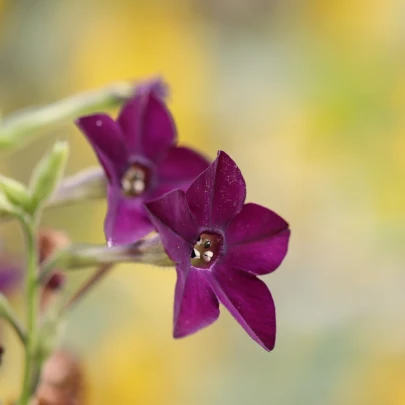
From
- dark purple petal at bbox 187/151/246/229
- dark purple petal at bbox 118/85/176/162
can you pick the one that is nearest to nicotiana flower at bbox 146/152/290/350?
dark purple petal at bbox 187/151/246/229

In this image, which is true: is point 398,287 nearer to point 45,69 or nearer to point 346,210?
point 346,210

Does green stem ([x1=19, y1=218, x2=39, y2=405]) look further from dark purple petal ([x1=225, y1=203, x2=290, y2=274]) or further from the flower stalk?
dark purple petal ([x1=225, y1=203, x2=290, y2=274])

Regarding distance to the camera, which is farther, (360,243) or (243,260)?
(360,243)

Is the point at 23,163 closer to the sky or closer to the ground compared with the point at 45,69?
closer to the ground

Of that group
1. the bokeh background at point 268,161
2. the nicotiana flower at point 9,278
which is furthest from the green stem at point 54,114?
the bokeh background at point 268,161

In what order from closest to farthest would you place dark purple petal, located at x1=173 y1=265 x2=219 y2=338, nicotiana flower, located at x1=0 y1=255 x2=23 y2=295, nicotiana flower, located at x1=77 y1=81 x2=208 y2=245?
1. dark purple petal, located at x1=173 y1=265 x2=219 y2=338
2. nicotiana flower, located at x1=77 y1=81 x2=208 y2=245
3. nicotiana flower, located at x1=0 y1=255 x2=23 y2=295

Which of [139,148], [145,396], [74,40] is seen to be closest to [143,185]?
[139,148]

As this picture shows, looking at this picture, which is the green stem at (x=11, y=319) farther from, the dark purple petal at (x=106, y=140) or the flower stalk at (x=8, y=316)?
the dark purple petal at (x=106, y=140)
